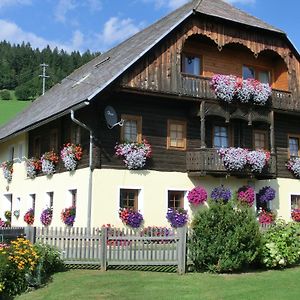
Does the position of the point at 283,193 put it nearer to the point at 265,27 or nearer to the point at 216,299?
the point at 265,27

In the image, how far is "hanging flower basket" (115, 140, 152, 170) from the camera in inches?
792

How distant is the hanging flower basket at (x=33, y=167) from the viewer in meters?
25.0

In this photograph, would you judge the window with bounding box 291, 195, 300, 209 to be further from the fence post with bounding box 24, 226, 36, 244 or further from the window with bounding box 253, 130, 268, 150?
the fence post with bounding box 24, 226, 36, 244

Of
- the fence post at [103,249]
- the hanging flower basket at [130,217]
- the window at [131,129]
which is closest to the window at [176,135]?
the window at [131,129]

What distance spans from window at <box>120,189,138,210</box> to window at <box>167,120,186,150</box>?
255cm

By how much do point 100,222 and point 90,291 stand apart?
722 centimetres

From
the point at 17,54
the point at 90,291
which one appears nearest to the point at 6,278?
the point at 90,291

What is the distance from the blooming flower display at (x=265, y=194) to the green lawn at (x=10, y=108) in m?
47.5

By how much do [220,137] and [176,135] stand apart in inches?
91.9

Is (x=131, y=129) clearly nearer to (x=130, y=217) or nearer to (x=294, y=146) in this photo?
(x=130, y=217)

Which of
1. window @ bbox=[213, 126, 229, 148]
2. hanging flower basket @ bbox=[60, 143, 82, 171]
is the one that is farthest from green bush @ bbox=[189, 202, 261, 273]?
window @ bbox=[213, 126, 229, 148]

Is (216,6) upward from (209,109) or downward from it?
upward

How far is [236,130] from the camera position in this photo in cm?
2358

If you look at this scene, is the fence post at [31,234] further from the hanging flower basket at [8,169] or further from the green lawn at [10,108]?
the green lawn at [10,108]
